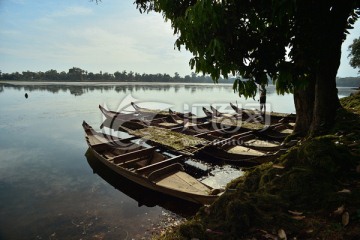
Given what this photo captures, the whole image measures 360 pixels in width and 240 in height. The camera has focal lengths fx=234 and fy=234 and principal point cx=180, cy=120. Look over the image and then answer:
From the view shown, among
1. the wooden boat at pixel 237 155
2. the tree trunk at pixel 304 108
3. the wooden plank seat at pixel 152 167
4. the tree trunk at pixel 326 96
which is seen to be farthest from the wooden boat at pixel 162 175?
the tree trunk at pixel 304 108

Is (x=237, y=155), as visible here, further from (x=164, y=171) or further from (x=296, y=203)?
(x=296, y=203)

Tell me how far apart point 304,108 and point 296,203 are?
6.80m

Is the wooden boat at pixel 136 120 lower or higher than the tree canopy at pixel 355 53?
lower

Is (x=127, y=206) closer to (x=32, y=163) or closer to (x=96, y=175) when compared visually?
(x=96, y=175)

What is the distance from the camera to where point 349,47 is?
143 ft

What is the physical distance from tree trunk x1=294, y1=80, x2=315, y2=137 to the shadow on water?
5135 millimetres

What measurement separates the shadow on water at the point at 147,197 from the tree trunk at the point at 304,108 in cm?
514

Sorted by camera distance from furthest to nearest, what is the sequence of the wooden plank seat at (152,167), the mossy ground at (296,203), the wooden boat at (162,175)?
the wooden plank seat at (152,167) < the wooden boat at (162,175) < the mossy ground at (296,203)

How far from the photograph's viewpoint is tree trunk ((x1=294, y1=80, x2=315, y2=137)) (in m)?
8.70

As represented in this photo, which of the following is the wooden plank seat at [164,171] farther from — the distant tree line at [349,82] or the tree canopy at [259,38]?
the distant tree line at [349,82]

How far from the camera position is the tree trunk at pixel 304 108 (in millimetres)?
8703

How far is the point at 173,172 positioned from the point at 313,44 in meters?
5.83

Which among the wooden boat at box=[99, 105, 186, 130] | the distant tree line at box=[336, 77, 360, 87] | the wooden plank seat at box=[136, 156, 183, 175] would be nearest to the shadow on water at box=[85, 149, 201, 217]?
the wooden plank seat at box=[136, 156, 183, 175]

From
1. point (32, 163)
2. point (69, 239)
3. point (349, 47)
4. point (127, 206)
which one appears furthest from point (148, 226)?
point (349, 47)
